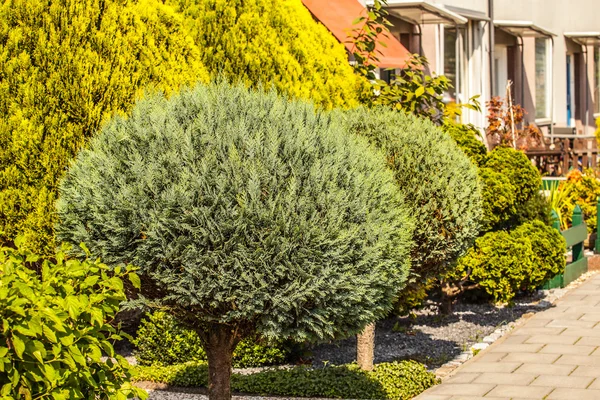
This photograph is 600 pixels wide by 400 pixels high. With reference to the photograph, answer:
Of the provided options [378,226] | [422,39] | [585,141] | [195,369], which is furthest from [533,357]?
[585,141]

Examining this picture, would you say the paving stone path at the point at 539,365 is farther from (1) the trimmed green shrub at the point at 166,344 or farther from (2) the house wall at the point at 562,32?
(2) the house wall at the point at 562,32

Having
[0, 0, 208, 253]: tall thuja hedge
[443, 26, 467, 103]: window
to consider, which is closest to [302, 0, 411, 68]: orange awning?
[443, 26, 467, 103]: window

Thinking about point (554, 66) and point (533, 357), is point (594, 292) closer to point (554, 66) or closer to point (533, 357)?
point (533, 357)

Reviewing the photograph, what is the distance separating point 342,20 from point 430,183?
6513 millimetres

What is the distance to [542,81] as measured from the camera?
2586cm

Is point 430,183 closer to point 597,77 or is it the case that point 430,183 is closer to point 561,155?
point 561,155

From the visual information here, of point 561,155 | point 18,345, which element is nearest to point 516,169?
point 18,345

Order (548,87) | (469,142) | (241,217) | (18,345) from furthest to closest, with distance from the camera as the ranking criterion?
(548,87)
(469,142)
(241,217)
(18,345)

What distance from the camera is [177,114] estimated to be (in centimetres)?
572

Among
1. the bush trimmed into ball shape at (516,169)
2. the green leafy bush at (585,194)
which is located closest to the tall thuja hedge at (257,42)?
the bush trimmed into ball shape at (516,169)

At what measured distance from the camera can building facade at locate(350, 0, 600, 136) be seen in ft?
60.2

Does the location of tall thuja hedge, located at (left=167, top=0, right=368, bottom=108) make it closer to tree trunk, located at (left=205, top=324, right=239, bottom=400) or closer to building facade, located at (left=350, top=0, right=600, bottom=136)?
tree trunk, located at (left=205, top=324, right=239, bottom=400)

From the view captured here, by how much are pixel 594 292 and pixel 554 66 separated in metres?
15.3

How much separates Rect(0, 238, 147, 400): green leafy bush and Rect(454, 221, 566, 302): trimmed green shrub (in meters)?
6.31
